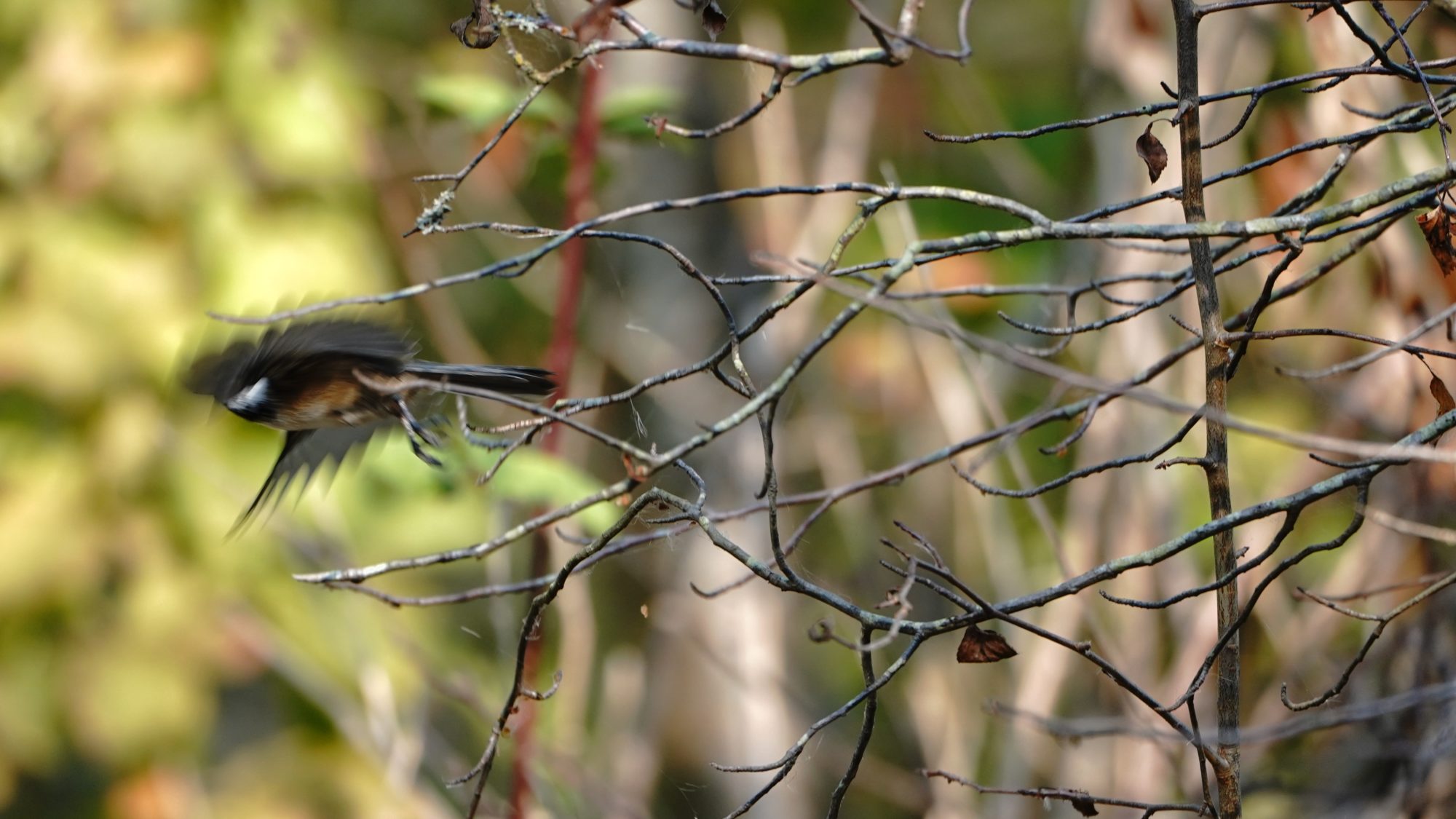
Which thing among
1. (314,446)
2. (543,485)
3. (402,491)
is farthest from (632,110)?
(402,491)

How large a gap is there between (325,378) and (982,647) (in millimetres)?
849

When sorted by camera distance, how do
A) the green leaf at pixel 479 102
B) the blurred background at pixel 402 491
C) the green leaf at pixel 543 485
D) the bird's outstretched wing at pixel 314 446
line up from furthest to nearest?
the blurred background at pixel 402 491 → the green leaf at pixel 479 102 → the green leaf at pixel 543 485 → the bird's outstretched wing at pixel 314 446

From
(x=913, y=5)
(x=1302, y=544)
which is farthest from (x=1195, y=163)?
(x=1302, y=544)

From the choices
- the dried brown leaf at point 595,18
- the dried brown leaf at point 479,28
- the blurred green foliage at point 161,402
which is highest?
the dried brown leaf at point 595,18

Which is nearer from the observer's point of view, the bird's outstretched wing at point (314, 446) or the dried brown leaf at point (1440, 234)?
the dried brown leaf at point (1440, 234)

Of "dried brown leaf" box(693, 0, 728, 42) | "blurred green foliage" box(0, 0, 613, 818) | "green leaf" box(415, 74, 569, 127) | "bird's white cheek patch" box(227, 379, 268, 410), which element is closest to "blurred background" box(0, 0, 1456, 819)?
"blurred green foliage" box(0, 0, 613, 818)

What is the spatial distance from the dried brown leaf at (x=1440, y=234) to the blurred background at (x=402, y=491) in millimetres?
1260

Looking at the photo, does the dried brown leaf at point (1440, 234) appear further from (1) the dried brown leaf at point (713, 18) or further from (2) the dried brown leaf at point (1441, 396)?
(1) the dried brown leaf at point (713, 18)

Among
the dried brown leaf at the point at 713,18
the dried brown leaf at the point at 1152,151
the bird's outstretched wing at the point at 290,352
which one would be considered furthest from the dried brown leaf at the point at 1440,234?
the bird's outstretched wing at the point at 290,352

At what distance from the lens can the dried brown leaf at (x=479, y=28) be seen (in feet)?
3.17

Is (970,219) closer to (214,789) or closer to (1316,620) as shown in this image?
(1316,620)

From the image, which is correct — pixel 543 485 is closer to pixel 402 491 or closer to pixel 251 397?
pixel 251 397

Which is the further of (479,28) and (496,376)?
(496,376)

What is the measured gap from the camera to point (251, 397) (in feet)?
5.02
